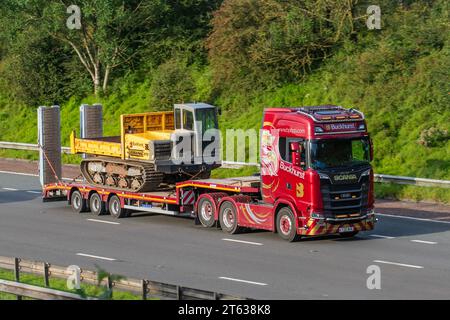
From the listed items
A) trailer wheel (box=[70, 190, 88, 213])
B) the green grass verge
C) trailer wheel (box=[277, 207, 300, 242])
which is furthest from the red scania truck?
the green grass verge

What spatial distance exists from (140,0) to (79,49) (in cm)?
387

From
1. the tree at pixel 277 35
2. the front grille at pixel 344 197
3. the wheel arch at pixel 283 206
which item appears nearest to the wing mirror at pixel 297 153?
the front grille at pixel 344 197

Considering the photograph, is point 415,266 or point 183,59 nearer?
point 415,266

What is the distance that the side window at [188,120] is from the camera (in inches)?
1200

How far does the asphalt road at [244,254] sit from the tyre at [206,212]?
29 centimetres

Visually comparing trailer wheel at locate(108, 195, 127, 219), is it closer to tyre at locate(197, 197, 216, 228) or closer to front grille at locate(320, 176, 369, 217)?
tyre at locate(197, 197, 216, 228)

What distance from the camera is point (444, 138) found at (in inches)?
1435

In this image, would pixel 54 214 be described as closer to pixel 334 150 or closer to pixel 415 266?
pixel 334 150

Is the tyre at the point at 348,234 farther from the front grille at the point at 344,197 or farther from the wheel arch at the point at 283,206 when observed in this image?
the wheel arch at the point at 283,206

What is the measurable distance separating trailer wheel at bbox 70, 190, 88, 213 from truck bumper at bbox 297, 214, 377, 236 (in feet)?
28.4

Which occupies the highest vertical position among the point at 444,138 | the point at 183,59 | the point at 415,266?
the point at 183,59
